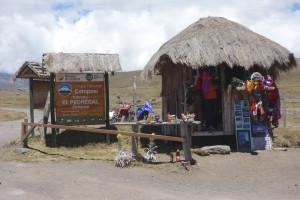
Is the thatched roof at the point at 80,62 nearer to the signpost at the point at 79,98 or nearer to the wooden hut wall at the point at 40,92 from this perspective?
the signpost at the point at 79,98

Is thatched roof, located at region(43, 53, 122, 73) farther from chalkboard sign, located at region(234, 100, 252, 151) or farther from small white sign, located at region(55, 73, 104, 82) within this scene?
chalkboard sign, located at region(234, 100, 252, 151)

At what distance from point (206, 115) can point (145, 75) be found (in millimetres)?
2373

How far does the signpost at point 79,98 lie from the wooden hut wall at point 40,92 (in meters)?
1.42

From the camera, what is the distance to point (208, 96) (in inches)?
506

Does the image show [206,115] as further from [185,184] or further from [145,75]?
[185,184]

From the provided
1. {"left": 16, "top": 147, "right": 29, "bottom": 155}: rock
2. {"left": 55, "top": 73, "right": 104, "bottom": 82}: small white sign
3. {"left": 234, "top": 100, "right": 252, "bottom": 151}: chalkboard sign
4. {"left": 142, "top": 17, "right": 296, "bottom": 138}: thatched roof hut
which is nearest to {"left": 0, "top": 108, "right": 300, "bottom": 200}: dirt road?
{"left": 234, "top": 100, "right": 252, "bottom": 151}: chalkboard sign

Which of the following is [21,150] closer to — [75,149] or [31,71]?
[75,149]

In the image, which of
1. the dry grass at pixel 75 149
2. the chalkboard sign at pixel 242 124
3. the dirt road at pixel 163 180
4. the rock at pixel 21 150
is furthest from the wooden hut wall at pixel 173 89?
the rock at pixel 21 150

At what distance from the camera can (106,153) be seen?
1245cm

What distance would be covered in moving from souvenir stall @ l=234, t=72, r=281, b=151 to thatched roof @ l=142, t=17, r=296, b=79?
60 cm

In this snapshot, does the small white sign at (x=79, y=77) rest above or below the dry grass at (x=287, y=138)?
above

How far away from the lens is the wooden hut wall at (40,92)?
14.3m

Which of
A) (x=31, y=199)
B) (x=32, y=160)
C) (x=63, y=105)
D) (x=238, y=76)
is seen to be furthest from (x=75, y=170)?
(x=238, y=76)

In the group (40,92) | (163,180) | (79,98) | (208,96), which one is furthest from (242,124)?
(40,92)
